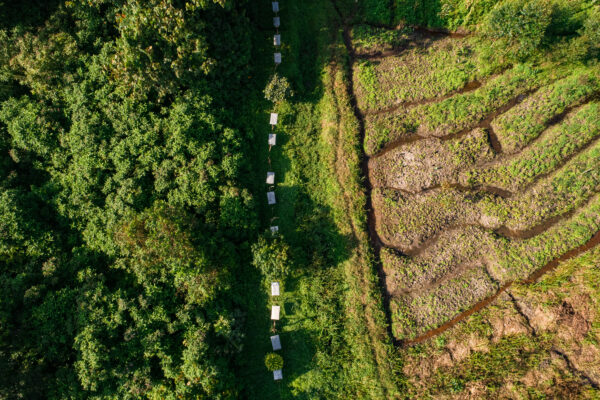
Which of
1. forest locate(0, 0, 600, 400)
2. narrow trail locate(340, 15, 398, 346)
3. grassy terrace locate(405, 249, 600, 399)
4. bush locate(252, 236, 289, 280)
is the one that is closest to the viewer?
grassy terrace locate(405, 249, 600, 399)

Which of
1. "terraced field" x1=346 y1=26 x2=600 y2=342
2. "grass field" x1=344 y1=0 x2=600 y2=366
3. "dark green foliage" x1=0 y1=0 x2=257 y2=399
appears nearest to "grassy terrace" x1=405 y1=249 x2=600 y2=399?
"terraced field" x1=346 y1=26 x2=600 y2=342

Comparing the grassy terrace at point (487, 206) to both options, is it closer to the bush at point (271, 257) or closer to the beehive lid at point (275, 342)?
the bush at point (271, 257)

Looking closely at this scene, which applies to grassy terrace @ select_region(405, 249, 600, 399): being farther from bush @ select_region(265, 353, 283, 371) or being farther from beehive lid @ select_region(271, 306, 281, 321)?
beehive lid @ select_region(271, 306, 281, 321)

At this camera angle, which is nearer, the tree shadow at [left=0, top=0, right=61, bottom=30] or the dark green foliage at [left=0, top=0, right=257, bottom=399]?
the dark green foliage at [left=0, top=0, right=257, bottom=399]

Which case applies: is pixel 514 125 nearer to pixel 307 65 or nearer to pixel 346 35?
pixel 346 35

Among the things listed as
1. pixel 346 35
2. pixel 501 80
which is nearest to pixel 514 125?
pixel 501 80

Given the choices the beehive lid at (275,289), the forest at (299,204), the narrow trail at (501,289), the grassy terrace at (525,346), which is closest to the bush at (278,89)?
the forest at (299,204)

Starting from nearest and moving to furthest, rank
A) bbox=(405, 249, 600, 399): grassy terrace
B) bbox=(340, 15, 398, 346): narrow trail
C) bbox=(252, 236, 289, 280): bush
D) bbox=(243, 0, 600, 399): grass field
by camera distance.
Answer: bbox=(405, 249, 600, 399): grassy terrace
bbox=(243, 0, 600, 399): grass field
bbox=(252, 236, 289, 280): bush
bbox=(340, 15, 398, 346): narrow trail
